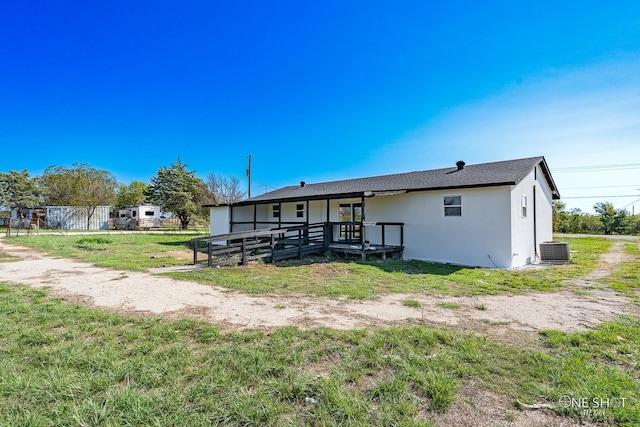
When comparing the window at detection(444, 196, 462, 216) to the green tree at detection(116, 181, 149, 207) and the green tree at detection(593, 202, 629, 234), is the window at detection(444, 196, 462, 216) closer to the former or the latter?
the green tree at detection(593, 202, 629, 234)

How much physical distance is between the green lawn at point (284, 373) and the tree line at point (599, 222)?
110 feet

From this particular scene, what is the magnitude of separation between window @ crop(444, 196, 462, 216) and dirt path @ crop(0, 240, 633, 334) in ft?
15.4

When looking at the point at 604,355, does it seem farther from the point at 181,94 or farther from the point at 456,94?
the point at 181,94

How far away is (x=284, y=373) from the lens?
8.42 feet

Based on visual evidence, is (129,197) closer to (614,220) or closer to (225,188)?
(225,188)

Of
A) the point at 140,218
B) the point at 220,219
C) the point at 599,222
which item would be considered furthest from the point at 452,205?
the point at 140,218

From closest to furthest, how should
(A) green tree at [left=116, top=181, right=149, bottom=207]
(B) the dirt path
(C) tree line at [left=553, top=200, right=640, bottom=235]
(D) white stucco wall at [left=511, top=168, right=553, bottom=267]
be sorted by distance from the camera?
(B) the dirt path, (D) white stucco wall at [left=511, top=168, right=553, bottom=267], (C) tree line at [left=553, top=200, right=640, bottom=235], (A) green tree at [left=116, top=181, right=149, bottom=207]

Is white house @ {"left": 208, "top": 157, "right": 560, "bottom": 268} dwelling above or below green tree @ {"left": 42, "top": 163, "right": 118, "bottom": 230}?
below

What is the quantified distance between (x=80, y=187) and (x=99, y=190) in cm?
545

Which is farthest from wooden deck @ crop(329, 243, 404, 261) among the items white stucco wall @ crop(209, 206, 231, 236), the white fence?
the white fence

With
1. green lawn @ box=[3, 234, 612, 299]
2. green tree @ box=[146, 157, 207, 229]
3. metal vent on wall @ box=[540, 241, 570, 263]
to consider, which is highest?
green tree @ box=[146, 157, 207, 229]

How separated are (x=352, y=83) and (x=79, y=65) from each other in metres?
14.1

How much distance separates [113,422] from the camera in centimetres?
193

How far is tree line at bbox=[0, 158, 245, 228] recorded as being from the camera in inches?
1283
